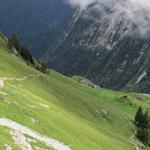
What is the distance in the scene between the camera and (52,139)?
58219mm

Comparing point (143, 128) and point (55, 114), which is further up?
point (55, 114)

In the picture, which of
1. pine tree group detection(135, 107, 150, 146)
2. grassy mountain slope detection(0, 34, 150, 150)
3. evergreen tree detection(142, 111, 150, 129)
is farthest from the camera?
evergreen tree detection(142, 111, 150, 129)

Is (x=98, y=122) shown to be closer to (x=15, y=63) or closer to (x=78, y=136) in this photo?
(x=15, y=63)

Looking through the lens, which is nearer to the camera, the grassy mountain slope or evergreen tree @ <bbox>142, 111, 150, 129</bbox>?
the grassy mountain slope

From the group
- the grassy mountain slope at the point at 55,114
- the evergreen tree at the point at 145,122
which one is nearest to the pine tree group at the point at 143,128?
the evergreen tree at the point at 145,122

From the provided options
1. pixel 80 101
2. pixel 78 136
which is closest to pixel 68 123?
pixel 78 136

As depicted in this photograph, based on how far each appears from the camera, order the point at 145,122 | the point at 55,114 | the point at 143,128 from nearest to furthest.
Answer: the point at 55,114
the point at 143,128
the point at 145,122

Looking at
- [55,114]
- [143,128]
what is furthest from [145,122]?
[55,114]

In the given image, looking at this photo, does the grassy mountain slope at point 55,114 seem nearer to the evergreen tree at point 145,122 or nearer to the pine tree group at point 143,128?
the pine tree group at point 143,128

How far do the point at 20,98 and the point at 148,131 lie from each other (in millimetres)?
56711

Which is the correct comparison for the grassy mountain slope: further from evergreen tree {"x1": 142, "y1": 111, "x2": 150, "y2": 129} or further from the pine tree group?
evergreen tree {"x1": 142, "y1": 111, "x2": 150, "y2": 129}

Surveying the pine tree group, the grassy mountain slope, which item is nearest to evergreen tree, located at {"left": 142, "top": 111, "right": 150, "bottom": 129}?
the pine tree group

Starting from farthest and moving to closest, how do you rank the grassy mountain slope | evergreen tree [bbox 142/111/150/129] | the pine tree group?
evergreen tree [bbox 142/111/150/129]
the pine tree group
the grassy mountain slope

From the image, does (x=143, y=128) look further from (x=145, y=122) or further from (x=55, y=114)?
(x=55, y=114)
